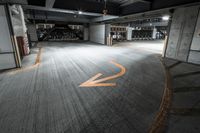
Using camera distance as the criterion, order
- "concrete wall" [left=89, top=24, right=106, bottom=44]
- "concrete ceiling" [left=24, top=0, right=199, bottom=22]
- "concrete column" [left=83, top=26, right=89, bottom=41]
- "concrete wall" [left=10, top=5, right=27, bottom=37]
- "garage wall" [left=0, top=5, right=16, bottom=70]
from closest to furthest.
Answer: "garage wall" [left=0, top=5, right=16, bottom=70]
"concrete ceiling" [left=24, top=0, right=199, bottom=22]
"concrete wall" [left=10, top=5, right=27, bottom=37]
"concrete wall" [left=89, top=24, right=106, bottom=44]
"concrete column" [left=83, top=26, right=89, bottom=41]

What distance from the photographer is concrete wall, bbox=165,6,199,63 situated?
5.34m

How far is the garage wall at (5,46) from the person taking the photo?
4.04 meters

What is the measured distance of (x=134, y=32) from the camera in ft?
65.9

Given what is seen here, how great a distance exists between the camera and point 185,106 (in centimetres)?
237

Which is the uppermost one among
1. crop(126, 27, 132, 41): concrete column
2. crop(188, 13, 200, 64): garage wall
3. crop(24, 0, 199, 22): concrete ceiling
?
Result: crop(24, 0, 199, 22): concrete ceiling

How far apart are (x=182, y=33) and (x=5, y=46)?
843 centimetres

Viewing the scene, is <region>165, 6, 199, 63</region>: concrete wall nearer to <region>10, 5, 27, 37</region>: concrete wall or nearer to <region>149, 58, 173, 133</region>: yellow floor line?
<region>149, 58, 173, 133</region>: yellow floor line

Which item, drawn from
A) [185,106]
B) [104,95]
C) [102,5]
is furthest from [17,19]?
[185,106]

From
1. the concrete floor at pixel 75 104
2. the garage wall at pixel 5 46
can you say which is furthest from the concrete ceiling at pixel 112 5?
the concrete floor at pixel 75 104

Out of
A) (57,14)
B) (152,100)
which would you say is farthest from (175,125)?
(57,14)

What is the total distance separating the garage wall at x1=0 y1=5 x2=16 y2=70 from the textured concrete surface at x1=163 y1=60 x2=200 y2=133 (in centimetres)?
578

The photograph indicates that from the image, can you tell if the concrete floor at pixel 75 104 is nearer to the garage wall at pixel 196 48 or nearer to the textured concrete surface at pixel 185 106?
the textured concrete surface at pixel 185 106

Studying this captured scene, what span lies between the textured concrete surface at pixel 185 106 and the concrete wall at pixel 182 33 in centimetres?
251

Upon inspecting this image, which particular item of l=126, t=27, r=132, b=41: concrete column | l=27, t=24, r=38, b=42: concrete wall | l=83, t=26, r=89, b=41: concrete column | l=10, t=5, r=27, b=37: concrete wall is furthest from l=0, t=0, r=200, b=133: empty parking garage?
l=126, t=27, r=132, b=41: concrete column
